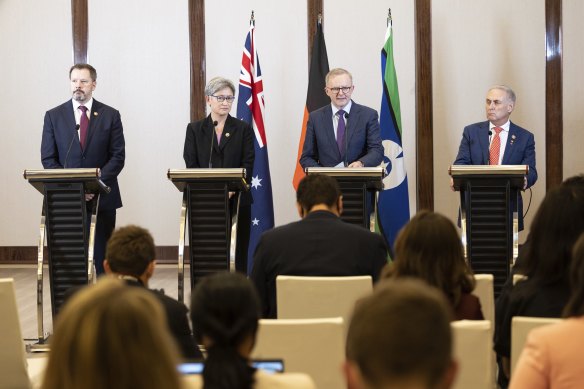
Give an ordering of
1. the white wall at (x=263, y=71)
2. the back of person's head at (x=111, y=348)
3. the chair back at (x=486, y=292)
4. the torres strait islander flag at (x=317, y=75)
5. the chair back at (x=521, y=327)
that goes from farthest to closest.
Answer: the white wall at (x=263, y=71), the torres strait islander flag at (x=317, y=75), the chair back at (x=486, y=292), the chair back at (x=521, y=327), the back of person's head at (x=111, y=348)

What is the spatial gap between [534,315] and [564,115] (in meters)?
5.87

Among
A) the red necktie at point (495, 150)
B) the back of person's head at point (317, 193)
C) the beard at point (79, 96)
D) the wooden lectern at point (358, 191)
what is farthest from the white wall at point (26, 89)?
the back of person's head at point (317, 193)

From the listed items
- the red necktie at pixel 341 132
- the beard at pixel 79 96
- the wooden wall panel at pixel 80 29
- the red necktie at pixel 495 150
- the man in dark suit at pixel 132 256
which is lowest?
the man in dark suit at pixel 132 256

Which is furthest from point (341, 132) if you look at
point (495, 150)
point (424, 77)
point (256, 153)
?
point (424, 77)

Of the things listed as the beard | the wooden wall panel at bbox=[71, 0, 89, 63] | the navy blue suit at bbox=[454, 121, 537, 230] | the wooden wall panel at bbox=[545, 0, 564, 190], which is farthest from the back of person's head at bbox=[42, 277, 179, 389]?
the wooden wall panel at bbox=[71, 0, 89, 63]

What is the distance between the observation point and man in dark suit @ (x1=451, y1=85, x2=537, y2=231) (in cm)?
656

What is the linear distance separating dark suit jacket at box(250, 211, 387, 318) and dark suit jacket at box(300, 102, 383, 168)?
2.46 meters

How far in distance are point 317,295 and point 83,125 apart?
3.44 meters

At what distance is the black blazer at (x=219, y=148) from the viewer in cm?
636

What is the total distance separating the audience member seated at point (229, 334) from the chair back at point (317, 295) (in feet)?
4.89

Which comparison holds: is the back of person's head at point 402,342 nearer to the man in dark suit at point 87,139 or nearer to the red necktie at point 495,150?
the man in dark suit at point 87,139

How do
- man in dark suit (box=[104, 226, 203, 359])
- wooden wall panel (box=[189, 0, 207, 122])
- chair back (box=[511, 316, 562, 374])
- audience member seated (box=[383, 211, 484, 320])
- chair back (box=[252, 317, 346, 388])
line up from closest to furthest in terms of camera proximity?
chair back (box=[511, 316, 562, 374]) → chair back (box=[252, 317, 346, 388]) → audience member seated (box=[383, 211, 484, 320]) → man in dark suit (box=[104, 226, 203, 359]) → wooden wall panel (box=[189, 0, 207, 122])

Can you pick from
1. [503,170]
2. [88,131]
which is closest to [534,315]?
[503,170]

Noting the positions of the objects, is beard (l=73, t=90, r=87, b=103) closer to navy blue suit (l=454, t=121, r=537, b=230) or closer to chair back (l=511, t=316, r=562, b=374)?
navy blue suit (l=454, t=121, r=537, b=230)
